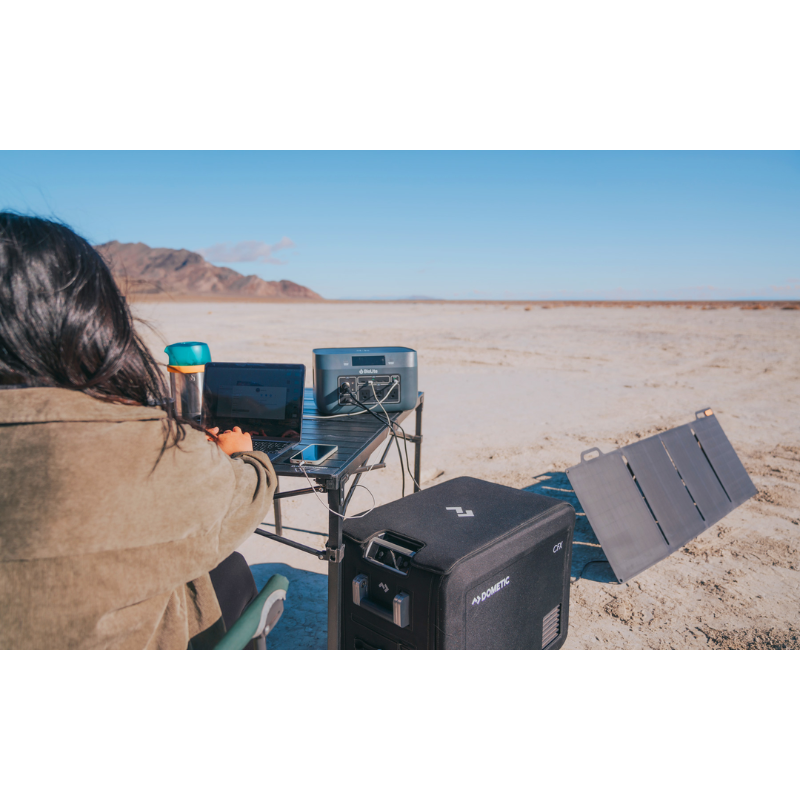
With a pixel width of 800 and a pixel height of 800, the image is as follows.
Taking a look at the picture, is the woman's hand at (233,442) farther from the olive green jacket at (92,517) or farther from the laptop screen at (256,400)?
the olive green jacket at (92,517)

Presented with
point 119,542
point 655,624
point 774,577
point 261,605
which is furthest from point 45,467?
point 774,577

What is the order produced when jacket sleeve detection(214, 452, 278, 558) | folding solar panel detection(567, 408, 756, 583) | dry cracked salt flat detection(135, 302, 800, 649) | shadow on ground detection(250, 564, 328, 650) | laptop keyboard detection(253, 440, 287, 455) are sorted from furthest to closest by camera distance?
folding solar panel detection(567, 408, 756, 583)
dry cracked salt flat detection(135, 302, 800, 649)
shadow on ground detection(250, 564, 328, 650)
laptop keyboard detection(253, 440, 287, 455)
jacket sleeve detection(214, 452, 278, 558)

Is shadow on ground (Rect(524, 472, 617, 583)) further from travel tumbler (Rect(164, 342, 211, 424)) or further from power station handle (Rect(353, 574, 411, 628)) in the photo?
travel tumbler (Rect(164, 342, 211, 424))

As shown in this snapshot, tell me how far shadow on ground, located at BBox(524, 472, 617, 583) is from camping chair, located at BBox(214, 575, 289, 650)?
198 centimetres

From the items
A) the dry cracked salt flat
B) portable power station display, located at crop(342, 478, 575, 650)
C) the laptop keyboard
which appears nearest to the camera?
portable power station display, located at crop(342, 478, 575, 650)

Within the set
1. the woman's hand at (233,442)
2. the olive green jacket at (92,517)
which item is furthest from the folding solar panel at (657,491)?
the olive green jacket at (92,517)

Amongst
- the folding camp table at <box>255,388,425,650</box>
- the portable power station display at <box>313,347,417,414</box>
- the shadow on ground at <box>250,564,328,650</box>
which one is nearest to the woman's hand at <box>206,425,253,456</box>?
the folding camp table at <box>255,388,425,650</box>

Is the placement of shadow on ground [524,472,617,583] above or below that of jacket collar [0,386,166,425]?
below

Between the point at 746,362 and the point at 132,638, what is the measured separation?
14.0m

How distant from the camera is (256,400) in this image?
7.21ft

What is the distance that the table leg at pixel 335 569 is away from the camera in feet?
6.20

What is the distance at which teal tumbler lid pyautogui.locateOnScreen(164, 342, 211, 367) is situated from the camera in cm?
232

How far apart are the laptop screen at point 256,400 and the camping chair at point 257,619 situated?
2.72ft

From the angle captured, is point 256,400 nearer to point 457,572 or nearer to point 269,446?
point 269,446
